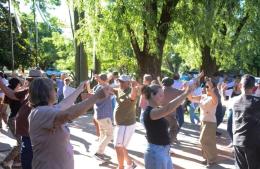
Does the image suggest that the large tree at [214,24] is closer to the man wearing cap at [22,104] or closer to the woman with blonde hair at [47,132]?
the man wearing cap at [22,104]

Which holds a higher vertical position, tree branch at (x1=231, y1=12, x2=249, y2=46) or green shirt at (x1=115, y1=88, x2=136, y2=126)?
tree branch at (x1=231, y1=12, x2=249, y2=46)

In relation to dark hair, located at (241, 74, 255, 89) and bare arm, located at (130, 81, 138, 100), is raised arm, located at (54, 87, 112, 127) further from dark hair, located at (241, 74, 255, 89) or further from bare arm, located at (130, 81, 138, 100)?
bare arm, located at (130, 81, 138, 100)

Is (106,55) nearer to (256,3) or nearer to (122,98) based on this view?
(256,3)

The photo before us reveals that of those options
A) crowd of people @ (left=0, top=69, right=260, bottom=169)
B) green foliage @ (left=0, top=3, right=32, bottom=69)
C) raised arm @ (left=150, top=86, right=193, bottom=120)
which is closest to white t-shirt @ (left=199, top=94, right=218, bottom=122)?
crowd of people @ (left=0, top=69, right=260, bottom=169)

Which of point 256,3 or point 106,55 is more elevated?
point 256,3

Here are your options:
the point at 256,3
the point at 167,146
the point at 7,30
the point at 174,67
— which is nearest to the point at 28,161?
the point at 167,146

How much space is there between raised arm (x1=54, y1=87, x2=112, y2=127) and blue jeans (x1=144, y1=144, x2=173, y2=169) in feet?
5.90

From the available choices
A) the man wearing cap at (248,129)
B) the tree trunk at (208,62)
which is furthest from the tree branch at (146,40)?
the man wearing cap at (248,129)

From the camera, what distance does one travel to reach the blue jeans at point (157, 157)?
5.02 m

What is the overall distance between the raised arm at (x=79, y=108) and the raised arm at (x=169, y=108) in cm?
141

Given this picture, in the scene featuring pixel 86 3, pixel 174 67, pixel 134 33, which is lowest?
pixel 174 67

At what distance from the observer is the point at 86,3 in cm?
1429

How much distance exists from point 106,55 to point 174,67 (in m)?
45.5

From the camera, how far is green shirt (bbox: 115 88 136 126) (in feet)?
24.6
